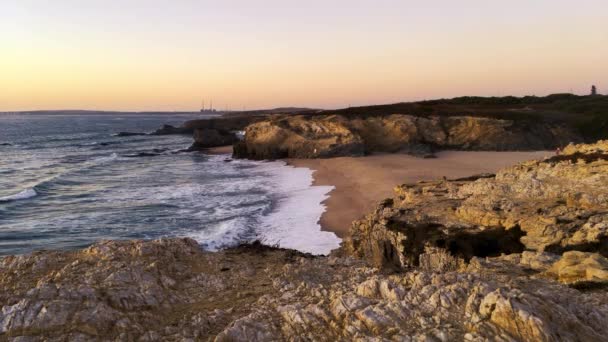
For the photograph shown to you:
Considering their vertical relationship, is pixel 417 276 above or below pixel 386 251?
above

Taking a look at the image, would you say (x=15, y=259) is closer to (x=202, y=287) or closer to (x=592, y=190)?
(x=202, y=287)

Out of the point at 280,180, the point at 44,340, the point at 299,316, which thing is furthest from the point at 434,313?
the point at 280,180

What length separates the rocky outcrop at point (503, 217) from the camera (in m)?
9.98

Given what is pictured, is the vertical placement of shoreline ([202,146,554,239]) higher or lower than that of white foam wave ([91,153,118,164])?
higher

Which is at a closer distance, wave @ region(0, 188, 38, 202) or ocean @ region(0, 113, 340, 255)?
ocean @ region(0, 113, 340, 255)

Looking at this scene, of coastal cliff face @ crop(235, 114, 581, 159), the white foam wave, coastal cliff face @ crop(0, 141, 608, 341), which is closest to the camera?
coastal cliff face @ crop(0, 141, 608, 341)

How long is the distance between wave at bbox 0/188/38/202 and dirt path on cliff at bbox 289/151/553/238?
19729 millimetres

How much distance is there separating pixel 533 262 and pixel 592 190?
4.95 meters

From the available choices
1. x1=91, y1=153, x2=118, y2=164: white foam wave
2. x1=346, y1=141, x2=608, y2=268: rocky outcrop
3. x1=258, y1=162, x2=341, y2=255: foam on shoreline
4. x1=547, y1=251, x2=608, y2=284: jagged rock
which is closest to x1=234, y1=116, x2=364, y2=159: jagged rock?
x1=258, y1=162, x2=341, y2=255: foam on shoreline

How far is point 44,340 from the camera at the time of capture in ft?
18.6

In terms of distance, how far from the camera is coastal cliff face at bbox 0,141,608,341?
17.3ft

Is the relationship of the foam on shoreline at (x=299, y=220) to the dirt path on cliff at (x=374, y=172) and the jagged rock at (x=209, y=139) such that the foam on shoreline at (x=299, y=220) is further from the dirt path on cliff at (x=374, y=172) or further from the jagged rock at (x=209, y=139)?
the jagged rock at (x=209, y=139)

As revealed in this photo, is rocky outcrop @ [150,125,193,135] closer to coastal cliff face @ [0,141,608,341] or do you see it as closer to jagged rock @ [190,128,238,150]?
jagged rock @ [190,128,238,150]

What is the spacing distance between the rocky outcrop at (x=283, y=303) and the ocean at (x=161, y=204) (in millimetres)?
9212
